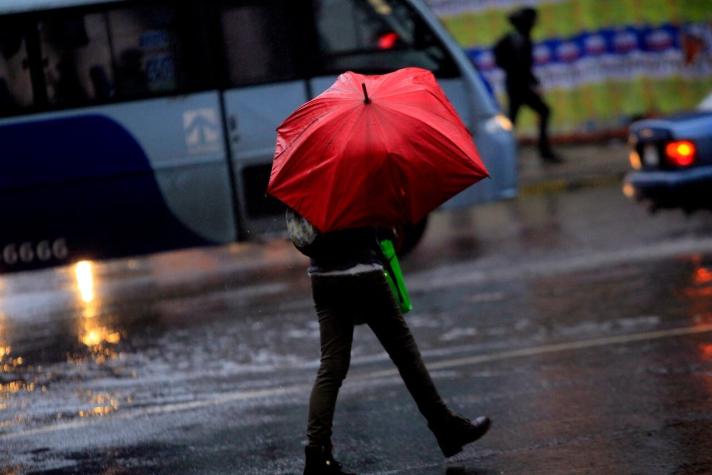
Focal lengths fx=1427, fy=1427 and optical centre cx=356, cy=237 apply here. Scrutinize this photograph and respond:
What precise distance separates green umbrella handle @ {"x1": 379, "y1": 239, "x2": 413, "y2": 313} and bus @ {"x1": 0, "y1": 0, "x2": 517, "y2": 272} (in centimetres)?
597

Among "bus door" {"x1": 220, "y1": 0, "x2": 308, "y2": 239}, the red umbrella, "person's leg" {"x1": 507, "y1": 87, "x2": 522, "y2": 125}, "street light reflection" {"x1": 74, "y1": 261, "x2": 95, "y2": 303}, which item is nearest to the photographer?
the red umbrella

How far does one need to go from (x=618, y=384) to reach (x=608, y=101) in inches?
544

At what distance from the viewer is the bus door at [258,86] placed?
40.8 feet

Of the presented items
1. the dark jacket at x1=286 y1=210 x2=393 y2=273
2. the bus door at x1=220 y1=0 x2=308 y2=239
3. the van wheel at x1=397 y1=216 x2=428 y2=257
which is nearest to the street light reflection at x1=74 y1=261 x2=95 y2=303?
the bus door at x1=220 y1=0 x2=308 y2=239

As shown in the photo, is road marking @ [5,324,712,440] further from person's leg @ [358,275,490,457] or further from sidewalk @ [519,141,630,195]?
sidewalk @ [519,141,630,195]

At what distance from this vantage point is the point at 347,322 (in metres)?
6.44

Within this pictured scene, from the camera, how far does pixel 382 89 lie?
20.2 feet

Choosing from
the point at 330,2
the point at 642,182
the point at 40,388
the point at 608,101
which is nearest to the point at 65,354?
the point at 40,388

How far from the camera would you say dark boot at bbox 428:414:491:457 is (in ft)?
21.1

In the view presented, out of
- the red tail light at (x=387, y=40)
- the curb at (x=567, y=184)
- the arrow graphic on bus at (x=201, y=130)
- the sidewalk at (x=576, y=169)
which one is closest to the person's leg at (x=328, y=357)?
the arrow graphic on bus at (x=201, y=130)

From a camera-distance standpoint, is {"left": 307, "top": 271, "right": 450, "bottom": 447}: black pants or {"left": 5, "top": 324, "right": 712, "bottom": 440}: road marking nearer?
{"left": 307, "top": 271, "right": 450, "bottom": 447}: black pants

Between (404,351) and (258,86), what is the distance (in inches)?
253

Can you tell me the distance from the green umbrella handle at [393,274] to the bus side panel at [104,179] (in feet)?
19.9

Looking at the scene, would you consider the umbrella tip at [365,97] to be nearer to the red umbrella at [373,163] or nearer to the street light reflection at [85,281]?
the red umbrella at [373,163]
